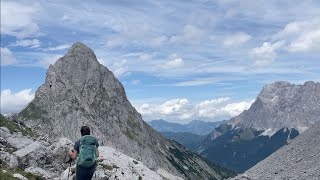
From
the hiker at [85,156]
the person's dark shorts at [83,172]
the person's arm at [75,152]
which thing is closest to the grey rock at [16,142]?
the person's arm at [75,152]

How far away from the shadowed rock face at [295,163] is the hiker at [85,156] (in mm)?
44742

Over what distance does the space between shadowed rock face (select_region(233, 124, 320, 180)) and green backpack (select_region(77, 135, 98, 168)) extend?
1761 inches

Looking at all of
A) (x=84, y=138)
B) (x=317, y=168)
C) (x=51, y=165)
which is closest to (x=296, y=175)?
(x=317, y=168)

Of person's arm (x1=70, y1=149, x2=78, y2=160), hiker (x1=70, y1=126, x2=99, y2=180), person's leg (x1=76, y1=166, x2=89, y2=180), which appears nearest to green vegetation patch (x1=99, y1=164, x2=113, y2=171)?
hiker (x1=70, y1=126, x2=99, y2=180)

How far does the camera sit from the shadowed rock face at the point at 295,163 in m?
63.5

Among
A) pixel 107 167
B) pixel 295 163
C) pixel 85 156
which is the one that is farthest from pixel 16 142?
pixel 85 156

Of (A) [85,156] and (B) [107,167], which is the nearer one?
(A) [85,156]

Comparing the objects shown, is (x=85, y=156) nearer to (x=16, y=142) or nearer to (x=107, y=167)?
(x=107, y=167)

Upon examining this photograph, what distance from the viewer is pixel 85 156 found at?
22344 millimetres

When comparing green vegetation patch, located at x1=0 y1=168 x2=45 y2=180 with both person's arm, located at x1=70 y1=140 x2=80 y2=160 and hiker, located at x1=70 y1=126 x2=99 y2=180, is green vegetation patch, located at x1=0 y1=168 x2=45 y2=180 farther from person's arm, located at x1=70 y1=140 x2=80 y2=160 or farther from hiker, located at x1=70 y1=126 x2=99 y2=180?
hiker, located at x1=70 y1=126 x2=99 y2=180

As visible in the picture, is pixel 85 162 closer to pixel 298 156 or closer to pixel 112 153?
pixel 112 153

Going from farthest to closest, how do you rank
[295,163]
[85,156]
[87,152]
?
[295,163]
[87,152]
[85,156]

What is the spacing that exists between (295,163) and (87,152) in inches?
2172

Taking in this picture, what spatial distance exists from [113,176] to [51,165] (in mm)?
13690
